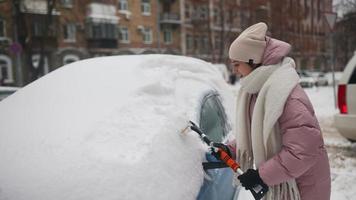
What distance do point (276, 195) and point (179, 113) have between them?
2.40 ft

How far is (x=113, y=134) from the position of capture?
219 cm

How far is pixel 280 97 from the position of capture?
192 centimetres

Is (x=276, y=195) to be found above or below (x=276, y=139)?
below

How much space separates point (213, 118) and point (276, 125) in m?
1.05

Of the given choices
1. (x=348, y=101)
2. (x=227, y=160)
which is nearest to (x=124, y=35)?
(x=348, y=101)

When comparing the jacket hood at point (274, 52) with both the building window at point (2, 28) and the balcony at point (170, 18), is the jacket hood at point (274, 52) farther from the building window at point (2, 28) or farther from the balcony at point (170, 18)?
the balcony at point (170, 18)

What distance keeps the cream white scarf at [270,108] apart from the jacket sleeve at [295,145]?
0.05 meters

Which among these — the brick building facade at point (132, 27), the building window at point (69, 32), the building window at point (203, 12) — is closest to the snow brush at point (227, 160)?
the brick building facade at point (132, 27)

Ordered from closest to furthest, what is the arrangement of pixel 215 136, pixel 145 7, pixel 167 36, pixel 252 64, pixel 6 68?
pixel 252 64
pixel 215 136
pixel 6 68
pixel 145 7
pixel 167 36

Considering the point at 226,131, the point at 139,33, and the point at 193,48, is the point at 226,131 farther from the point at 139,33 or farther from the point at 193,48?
the point at 193,48

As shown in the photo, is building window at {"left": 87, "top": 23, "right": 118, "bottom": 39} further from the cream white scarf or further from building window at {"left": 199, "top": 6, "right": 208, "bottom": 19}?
the cream white scarf

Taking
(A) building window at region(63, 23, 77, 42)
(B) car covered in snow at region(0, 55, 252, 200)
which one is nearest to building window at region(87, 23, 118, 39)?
(A) building window at region(63, 23, 77, 42)

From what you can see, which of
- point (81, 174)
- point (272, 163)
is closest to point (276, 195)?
point (272, 163)

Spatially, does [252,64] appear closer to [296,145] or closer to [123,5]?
[296,145]
